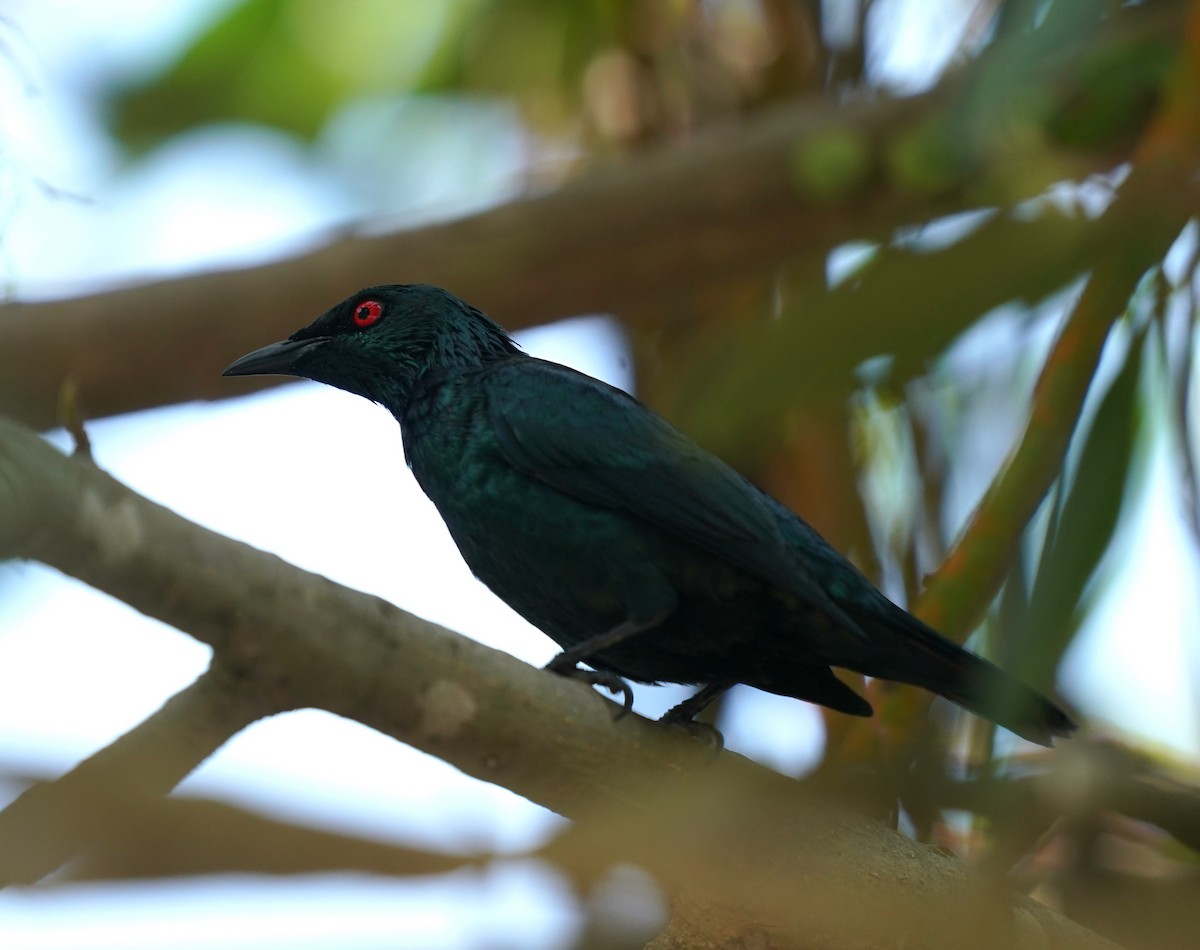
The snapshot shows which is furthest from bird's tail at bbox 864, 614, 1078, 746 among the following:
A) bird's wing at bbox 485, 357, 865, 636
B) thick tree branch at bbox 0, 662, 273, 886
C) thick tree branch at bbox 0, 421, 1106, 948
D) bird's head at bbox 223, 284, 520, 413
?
thick tree branch at bbox 0, 662, 273, 886

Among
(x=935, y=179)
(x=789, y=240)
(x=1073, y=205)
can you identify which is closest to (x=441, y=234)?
(x=789, y=240)

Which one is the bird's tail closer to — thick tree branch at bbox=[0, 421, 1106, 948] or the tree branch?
thick tree branch at bbox=[0, 421, 1106, 948]

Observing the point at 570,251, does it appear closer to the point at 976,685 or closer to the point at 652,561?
the point at 652,561

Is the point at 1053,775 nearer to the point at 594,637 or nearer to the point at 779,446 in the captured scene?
the point at 594,637

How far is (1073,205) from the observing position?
Result: 4.86 m

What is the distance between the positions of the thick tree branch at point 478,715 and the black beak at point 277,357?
1.88m

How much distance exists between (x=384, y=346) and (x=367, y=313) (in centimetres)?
16

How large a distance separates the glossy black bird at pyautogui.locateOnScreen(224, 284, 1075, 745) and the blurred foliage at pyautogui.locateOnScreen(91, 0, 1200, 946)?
0.22 metres

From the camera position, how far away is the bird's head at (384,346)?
14.6 ft

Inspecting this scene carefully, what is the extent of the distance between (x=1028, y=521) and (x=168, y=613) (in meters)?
2.44

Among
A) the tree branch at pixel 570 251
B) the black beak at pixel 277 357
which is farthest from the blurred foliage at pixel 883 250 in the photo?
the black beak at pixel 277 357

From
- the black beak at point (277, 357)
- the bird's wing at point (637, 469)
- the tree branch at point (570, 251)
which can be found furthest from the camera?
the tree branch at point (570, 251)

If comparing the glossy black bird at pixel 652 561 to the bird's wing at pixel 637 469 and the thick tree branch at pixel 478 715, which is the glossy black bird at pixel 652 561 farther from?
the thick tree branch at pixel 478 715

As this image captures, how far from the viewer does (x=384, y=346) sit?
4480 mm
